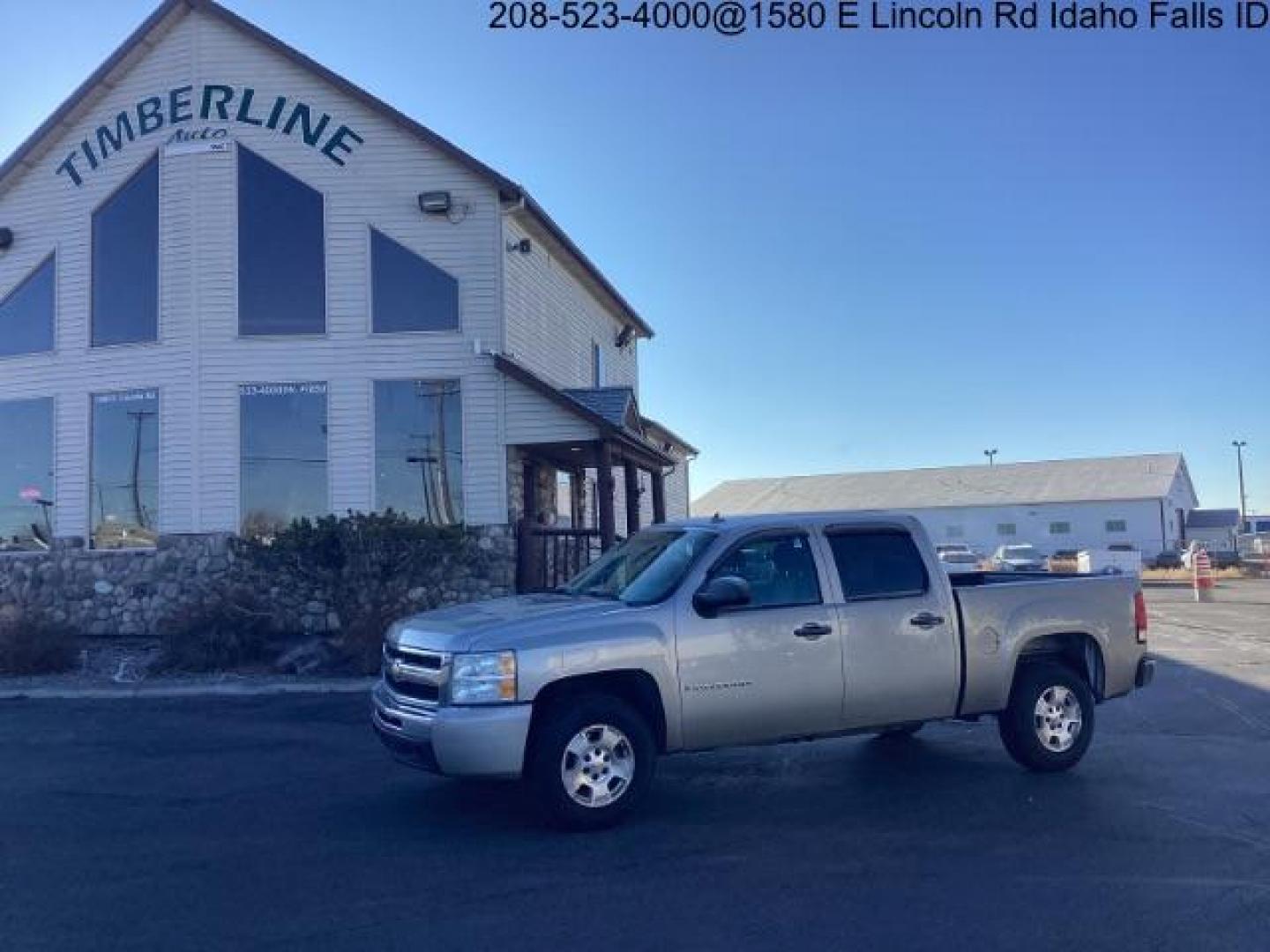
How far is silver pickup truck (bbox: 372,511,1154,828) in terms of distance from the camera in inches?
262

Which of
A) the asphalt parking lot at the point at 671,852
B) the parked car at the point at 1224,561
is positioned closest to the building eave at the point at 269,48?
the asphalt parking lot at the point at 671,852

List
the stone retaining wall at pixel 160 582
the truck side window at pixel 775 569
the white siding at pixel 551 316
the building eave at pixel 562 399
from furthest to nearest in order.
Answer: the white siding at pixel 551 316, the building eave at pixel 562 399, the stone retaining wall at pixel 160 582, the truck side window at pixel 775 569

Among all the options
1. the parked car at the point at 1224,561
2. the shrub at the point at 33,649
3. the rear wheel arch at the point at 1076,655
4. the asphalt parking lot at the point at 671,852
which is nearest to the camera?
the asphalt parking lot at the point at 671,852

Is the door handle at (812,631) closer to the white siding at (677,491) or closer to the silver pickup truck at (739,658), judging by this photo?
the silver pickup truck at (739,658)

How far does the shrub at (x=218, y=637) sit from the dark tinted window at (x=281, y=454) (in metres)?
2.03

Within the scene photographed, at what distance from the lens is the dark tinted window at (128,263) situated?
17688mm

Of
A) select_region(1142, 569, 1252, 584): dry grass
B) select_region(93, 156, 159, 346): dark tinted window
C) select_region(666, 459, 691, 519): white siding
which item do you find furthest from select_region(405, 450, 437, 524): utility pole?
select_region(1142, 569, 1252, 584): dry grass

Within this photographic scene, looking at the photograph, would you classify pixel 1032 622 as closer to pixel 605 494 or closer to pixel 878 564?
pixel 878 564

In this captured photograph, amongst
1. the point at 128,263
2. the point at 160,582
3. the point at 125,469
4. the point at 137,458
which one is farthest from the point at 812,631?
the point at 128,263

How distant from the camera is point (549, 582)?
17453 millimetres

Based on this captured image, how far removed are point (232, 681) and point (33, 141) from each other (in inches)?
404

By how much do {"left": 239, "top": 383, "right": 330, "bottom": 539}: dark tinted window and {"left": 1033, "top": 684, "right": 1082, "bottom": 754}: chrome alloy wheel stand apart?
11.6 meters

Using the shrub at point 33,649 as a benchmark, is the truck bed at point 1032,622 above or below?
above

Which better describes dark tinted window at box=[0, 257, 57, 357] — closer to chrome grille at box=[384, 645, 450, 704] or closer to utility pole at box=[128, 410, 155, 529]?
utility pole at box=[128, 410, 155, 529]
